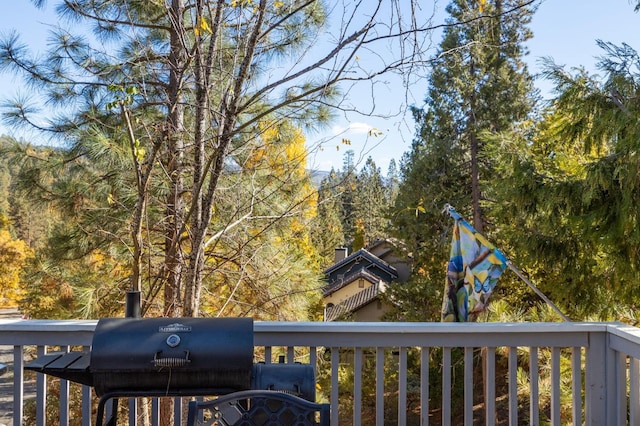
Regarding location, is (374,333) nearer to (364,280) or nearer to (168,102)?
(168,102)

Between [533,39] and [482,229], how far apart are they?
509cm

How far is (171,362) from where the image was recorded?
1.47 meters

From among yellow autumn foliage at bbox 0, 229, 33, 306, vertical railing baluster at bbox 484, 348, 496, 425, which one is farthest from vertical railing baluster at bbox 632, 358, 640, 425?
yellow autumn foliage at bbox 0, 229, 33, 306

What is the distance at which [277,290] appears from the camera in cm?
583

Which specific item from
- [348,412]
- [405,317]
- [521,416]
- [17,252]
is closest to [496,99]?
[405,317]

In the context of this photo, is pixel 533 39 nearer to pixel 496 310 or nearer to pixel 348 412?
pixel 496 310

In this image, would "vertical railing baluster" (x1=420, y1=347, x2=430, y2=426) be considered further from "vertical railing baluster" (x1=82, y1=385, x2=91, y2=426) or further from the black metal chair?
"vertical railing baluster" (x1=82, y1=385, x2=91, y2=426)

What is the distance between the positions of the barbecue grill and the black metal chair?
10 cm

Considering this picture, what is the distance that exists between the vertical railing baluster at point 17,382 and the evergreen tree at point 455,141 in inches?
459

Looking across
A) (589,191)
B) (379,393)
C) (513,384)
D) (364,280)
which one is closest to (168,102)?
(379,393)

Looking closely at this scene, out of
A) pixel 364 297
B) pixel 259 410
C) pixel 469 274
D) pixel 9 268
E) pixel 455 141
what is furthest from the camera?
pixel 364 297

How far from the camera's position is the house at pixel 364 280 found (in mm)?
16572

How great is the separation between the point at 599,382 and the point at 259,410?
1.46 metres

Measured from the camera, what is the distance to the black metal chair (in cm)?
140
